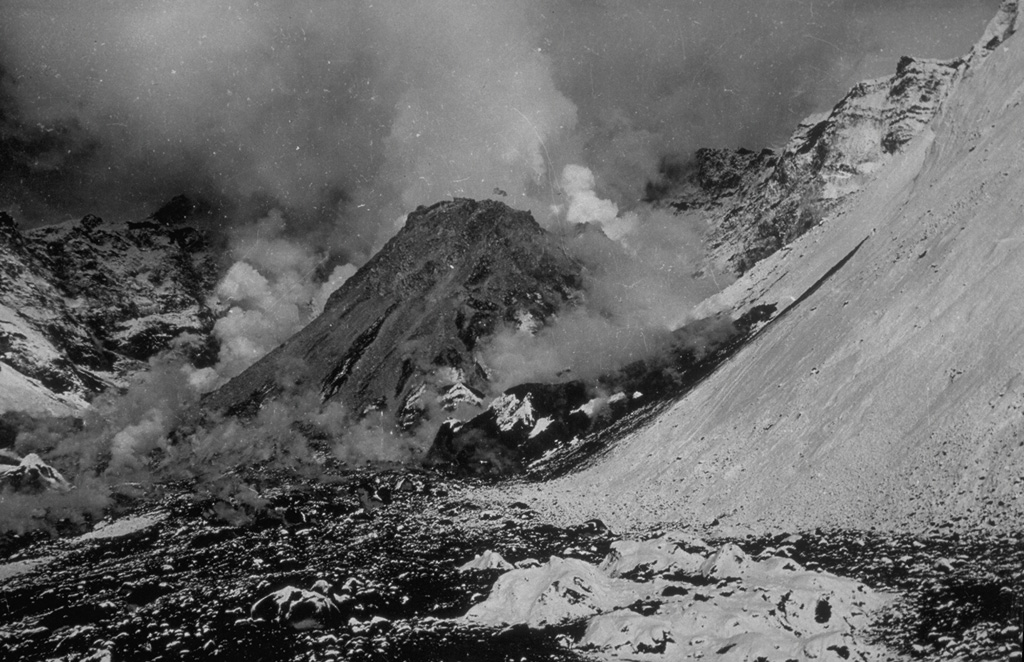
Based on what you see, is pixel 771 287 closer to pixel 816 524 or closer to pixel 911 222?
pixel 911 222

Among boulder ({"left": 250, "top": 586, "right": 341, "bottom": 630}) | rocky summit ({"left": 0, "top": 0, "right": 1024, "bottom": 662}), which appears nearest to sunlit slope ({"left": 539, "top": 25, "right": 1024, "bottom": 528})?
rocky summit ({"left": 0, "top": 0, "right": 1024, "bottom": 662})

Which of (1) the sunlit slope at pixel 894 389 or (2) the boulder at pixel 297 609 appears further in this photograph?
(2) the boulder at pixel 297 609

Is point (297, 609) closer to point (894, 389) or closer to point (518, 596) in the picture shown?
point (518, 596)

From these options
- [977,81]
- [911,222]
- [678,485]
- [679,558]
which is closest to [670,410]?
[678,485]

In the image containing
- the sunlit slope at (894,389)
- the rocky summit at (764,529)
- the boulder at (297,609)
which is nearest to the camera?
the rocky summit at (764,529)

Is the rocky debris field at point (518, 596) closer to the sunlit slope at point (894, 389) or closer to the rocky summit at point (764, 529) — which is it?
the rocky summit at point (764, 529)

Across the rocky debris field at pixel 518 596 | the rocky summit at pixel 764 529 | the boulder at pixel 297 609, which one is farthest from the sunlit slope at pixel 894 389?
the boulder at pixel 297 609

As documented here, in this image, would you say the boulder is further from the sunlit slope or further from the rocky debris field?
the sunlit slope
